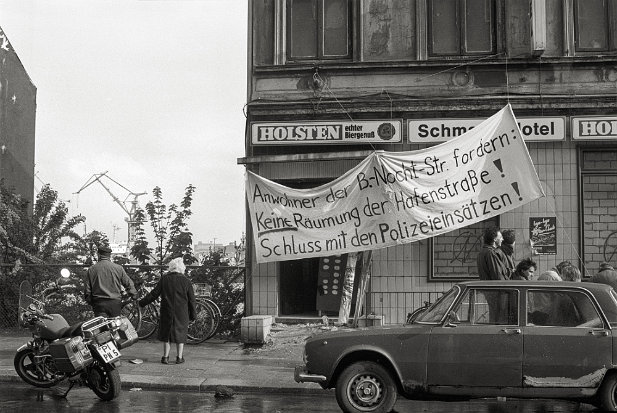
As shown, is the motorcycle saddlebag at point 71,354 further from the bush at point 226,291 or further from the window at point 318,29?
the window at point 318,29

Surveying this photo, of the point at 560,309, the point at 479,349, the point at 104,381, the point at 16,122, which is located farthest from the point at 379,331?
the point at 16,122

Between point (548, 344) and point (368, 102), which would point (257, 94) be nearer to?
point (368, 102)

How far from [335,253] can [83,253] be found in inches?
239

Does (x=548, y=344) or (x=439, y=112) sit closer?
(x=548, y=344)

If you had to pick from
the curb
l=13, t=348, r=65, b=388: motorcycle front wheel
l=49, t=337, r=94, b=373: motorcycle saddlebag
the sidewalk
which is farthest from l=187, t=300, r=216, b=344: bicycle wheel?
l=49, t=337, r=94, b=373: motorcycle saddlebag

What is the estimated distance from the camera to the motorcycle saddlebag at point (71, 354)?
9.43 metres

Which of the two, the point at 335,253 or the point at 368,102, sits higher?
the point at 368,102

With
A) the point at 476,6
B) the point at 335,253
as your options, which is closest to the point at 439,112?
the point at 476,6

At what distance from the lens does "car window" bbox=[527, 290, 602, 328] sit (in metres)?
8.30

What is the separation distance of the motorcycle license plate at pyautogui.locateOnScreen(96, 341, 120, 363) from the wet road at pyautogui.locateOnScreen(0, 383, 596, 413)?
517 mm

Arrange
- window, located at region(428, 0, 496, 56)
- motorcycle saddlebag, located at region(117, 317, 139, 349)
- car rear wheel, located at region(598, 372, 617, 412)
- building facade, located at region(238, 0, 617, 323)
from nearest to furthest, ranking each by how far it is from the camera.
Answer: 1. car rear wheel, located at region(598, 372, 617, 412)
2. motorcycle saddlebag, located at region(117, 317, 139, 349)
3. building facade, located at region(238, 0, 617, 323)
4. window, located at region(428, 0, 496, 56)

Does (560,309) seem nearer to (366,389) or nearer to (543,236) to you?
(366,389)

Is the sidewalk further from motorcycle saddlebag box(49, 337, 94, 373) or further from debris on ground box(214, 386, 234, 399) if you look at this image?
motorcycle saddlebag box(49, 337, 94, 373)

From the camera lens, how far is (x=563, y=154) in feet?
47.5
